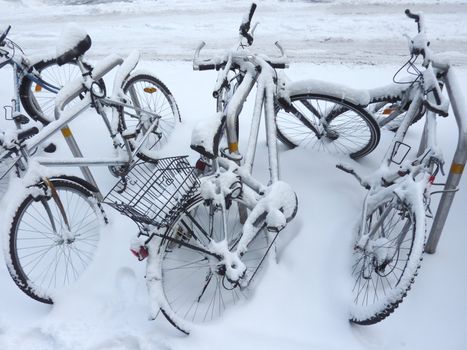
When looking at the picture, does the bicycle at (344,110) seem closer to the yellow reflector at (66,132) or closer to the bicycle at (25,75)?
the yellow reflector at (66,132)

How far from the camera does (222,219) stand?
233 cm

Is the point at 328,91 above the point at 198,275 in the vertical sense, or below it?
above

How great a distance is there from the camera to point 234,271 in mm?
2072

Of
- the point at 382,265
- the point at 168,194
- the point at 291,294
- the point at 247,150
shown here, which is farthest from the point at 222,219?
the point at 382,265

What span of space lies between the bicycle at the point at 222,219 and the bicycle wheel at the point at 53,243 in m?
0.60

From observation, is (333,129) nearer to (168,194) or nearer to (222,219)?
(222,219)

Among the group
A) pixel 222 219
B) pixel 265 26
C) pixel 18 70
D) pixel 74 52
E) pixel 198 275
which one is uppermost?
pixel 74 52

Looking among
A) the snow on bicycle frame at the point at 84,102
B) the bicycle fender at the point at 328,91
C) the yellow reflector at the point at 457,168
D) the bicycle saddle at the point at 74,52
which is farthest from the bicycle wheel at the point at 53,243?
the yellow reflector at the point at 457,168

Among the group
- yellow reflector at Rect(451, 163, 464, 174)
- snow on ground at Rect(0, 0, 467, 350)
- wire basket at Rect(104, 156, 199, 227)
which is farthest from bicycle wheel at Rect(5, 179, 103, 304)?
yellow reflector at Rect(451, 163, 464, 174)

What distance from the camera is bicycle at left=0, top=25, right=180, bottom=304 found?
→ 87.9 inches

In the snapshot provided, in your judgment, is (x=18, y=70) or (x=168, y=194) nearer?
(x=168, y=194)

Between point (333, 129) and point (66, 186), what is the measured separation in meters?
2.29

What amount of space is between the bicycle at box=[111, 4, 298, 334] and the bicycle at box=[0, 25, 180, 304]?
519mm

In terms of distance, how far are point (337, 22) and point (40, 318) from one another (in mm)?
5761
